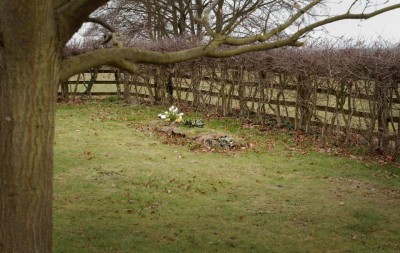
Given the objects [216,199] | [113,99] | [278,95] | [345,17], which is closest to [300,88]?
[278,95]

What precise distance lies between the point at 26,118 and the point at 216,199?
13.6ft

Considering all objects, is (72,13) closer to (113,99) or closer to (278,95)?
(278,95)

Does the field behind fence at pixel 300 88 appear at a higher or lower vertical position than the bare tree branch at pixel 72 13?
lower

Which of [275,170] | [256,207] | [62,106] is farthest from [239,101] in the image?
[256,207]

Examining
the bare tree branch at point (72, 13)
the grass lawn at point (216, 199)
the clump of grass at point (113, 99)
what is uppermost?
the bare tree branch at point (72, 13)

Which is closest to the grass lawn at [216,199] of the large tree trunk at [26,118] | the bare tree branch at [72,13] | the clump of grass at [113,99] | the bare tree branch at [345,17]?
the large tree trunk at [26,118]

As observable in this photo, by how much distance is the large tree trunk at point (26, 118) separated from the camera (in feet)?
10.1

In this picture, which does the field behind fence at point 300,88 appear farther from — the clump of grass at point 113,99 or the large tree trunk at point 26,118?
the large tree trunk at point 26,118

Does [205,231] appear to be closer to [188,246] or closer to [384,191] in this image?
[188,246]

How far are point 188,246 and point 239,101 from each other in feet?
30.7

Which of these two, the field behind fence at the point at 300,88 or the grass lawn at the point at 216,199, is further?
the field behind fence at the point at 300,88

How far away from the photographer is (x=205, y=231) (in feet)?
18.4

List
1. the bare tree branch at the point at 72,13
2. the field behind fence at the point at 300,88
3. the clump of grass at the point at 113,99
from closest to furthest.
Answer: the bare tree branch at the point at 72,13 < the field behind fence at the point at 300,88 < the clump of grass at the point at 113,99

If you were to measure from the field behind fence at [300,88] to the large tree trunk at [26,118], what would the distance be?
25.2ft
